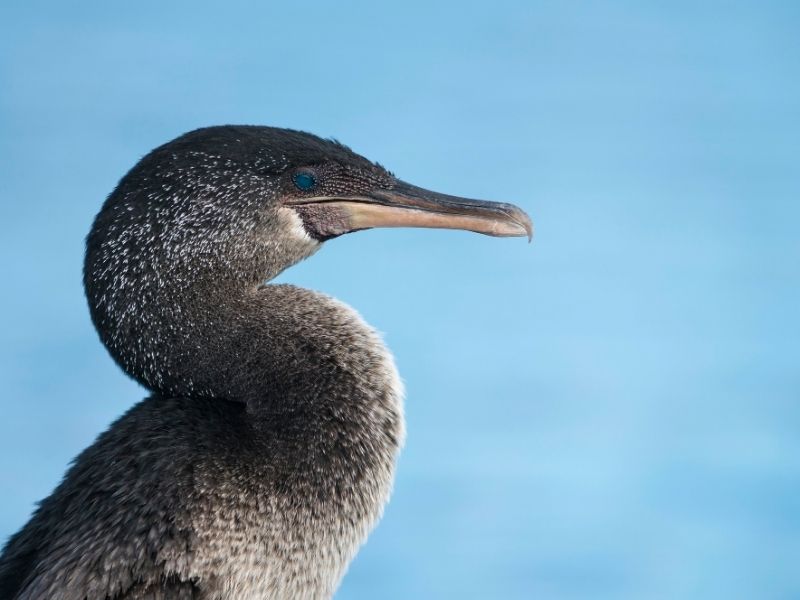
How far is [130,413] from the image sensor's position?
15.7 ft

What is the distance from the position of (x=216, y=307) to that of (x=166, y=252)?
0.27 metres

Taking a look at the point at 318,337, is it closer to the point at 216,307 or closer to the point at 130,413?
the point at 216,307

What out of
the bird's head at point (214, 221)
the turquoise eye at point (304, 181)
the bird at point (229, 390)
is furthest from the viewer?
the turquoise eye at point (304, 181)

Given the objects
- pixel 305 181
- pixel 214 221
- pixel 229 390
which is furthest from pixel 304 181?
pixel 229 390

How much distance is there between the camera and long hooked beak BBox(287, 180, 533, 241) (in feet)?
17.0

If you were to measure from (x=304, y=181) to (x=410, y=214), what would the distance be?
458 mm

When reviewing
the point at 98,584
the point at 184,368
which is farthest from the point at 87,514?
the point at 184,368

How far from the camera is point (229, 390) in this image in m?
4.72

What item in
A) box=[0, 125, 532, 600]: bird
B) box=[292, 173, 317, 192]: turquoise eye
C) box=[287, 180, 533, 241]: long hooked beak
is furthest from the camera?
box=[287, 180, 533, 241]: long hooked beak

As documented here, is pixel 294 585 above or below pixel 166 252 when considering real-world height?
below

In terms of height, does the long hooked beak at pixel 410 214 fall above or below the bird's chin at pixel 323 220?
above

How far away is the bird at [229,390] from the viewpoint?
4.34m

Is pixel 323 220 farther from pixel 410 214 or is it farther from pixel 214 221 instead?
pixel 214 221

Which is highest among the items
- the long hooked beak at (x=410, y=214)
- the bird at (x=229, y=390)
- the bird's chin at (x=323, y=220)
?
the long hooked beak at (x=410, y=214)
